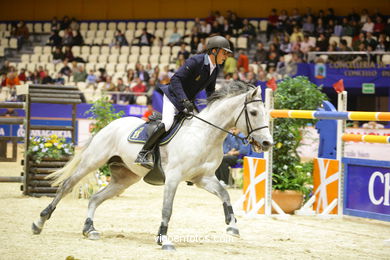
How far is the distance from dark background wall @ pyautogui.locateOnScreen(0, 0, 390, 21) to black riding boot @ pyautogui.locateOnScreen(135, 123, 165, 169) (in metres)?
17.1

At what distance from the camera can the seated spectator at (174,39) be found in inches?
866

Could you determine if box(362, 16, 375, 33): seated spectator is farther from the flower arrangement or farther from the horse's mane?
the horse's mane

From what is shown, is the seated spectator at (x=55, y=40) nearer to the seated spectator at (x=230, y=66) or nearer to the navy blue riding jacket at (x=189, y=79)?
the seated spectator at (x=230, y=66)

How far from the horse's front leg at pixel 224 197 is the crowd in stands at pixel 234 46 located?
10.8 meters

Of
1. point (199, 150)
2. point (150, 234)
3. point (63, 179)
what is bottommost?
point (150, 234)

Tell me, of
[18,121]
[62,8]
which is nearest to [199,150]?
[18,121]

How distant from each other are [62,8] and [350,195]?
75.3 ft

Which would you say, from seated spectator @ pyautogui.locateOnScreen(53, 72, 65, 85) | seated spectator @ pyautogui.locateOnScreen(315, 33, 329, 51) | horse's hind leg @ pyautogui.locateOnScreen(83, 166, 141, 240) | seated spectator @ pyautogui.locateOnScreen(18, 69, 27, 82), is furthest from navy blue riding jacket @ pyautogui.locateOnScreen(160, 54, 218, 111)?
seated spectator @ pyautogui.locateOnScreen(18, 69, 27, 82)

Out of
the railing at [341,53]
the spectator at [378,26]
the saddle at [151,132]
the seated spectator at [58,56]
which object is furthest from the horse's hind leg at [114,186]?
the seated spectator at [58,56]

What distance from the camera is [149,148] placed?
5.87 meters

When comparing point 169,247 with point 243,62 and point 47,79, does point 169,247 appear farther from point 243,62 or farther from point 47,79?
point 47,79

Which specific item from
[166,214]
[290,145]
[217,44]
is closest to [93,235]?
[166,214]

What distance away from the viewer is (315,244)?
5957mm

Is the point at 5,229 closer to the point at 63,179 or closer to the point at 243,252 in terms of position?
the point at 63,179
